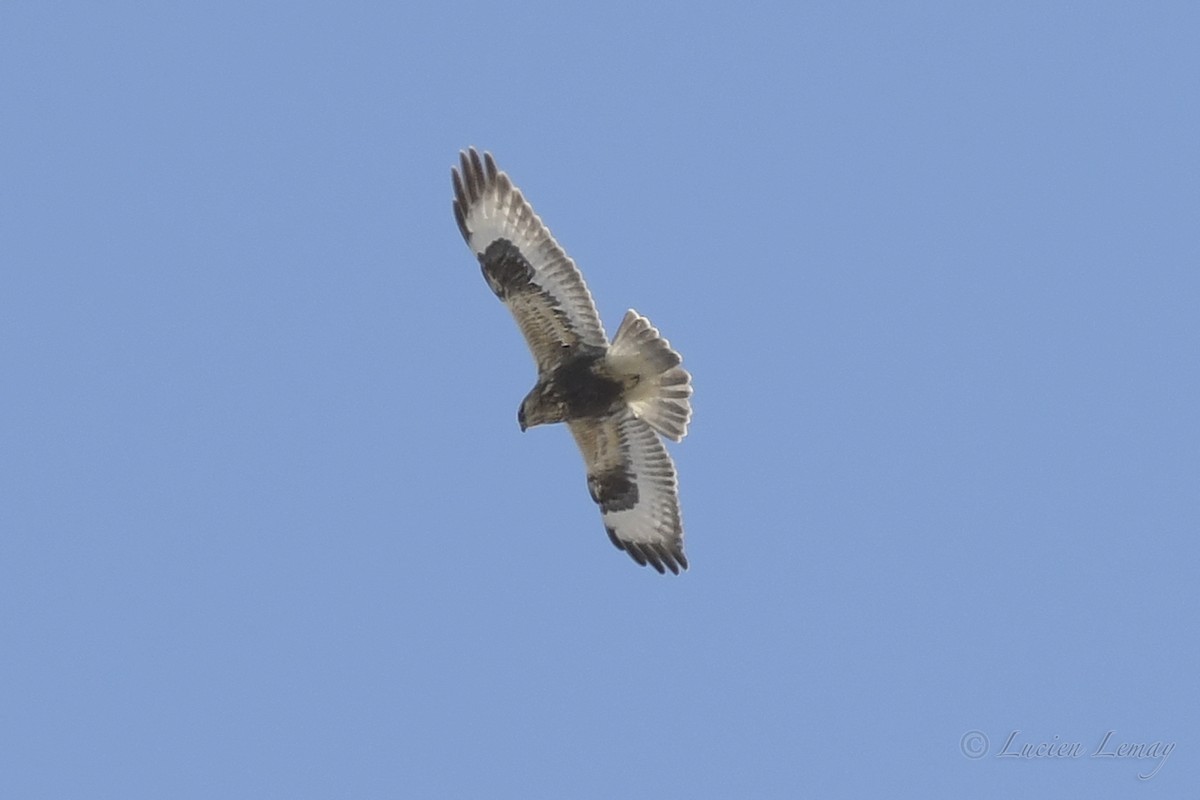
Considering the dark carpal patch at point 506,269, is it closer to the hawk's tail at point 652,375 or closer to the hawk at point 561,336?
the hawk at point 561,336

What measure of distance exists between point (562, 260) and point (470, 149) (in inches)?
46.6

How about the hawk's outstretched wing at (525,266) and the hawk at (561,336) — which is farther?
the hawk's outstretched wing at (525,266)

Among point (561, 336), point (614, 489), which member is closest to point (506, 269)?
point (561, 336)

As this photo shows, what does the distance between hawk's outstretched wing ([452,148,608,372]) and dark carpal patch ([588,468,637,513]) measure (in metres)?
1.25

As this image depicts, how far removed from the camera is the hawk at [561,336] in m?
11.9

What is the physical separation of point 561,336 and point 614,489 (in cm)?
152

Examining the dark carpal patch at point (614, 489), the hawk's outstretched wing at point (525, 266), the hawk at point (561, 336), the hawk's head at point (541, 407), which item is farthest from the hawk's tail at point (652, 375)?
the dark carpal patch at point (614, 489)

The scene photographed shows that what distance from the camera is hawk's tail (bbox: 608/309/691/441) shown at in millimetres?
11734

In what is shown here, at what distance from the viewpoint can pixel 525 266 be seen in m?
12.1

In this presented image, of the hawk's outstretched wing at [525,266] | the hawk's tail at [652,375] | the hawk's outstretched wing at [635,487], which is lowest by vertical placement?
the hawk's outstretched wing at [635,487]

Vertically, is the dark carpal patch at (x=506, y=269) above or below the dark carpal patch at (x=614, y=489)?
above

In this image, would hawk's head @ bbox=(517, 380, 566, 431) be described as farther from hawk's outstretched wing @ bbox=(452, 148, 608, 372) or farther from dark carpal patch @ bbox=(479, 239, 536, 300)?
dark carpal patch @ bbox=(479, 239, 536, 300)

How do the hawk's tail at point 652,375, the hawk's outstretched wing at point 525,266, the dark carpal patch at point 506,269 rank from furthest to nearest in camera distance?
the dark carpal patch at point 506,269
the hawk's outstretched wing at point 525,266
the hawk's tail at point 652,375

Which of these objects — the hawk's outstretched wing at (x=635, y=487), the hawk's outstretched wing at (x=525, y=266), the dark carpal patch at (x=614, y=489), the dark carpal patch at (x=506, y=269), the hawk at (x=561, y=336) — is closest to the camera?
the hawk at (x=561, y=336)
